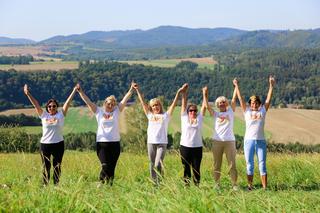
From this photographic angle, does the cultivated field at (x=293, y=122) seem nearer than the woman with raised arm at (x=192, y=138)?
No

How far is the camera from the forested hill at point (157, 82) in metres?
68.9

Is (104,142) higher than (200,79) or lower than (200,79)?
higher

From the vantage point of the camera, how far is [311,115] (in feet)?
188

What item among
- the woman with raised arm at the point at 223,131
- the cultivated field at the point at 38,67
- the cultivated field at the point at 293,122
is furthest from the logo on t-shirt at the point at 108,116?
the cultivated field at the point at 38,67

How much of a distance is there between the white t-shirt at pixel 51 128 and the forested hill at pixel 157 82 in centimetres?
4520

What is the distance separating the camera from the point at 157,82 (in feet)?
322

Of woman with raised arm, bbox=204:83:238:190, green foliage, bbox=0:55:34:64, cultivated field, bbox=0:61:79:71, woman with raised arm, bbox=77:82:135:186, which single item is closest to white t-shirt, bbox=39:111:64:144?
woman with raised arm, bbox=77:82:135:186

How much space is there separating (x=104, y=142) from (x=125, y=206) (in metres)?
2.82

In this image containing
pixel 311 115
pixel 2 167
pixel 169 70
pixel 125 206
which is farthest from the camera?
pixel 169 70

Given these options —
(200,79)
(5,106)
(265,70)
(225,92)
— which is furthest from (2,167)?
(265,70)

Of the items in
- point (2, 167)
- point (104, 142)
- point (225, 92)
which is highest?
point (104, 142)

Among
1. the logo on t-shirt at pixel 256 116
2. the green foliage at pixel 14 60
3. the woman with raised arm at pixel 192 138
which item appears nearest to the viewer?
the woman with raised arm at pixel 192 138

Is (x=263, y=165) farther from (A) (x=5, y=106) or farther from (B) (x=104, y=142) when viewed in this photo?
(A) (x=5, y=106)

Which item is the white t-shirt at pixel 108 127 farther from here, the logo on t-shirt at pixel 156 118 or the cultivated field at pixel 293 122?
the cultivated field at pixel 293 122
